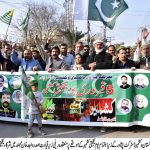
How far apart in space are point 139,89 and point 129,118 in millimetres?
653

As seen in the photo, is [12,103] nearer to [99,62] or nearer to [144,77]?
[99,62]

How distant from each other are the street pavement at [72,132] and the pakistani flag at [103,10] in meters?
2.63

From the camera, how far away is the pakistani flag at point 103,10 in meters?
8.66

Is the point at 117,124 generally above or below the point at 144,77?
below

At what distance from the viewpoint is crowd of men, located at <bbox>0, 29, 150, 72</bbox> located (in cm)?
768

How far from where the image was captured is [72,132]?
7609mm

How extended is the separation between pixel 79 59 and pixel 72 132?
1.67 m

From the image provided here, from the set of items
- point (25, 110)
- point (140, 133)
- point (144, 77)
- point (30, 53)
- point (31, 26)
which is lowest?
point (140, 133)

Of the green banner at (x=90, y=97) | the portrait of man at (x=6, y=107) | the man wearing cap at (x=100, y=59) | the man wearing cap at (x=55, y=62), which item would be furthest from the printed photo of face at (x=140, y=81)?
the portrait of man at (x=6, y=107)

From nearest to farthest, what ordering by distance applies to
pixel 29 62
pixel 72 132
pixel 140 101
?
pixel 140 101 < pixel 72 132 < pixel 29 62

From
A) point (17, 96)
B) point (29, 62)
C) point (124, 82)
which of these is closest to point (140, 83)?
point (124, 82)

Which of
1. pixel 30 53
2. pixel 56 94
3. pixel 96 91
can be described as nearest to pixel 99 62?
pixel 96 91

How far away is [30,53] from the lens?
838 centimetres

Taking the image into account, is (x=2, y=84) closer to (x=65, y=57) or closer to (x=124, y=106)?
(x=65, y=57)
